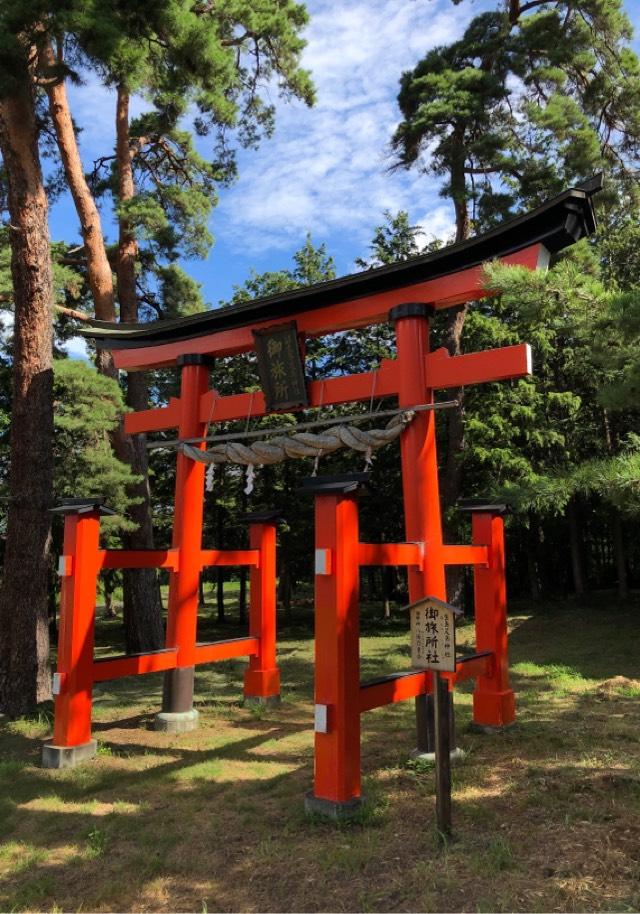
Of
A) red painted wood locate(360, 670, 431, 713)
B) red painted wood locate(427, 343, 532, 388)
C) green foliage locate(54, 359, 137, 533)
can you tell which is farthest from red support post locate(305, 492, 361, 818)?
green foliage locate(54, 359, 137, 533)

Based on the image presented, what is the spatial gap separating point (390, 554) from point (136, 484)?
23.4ft

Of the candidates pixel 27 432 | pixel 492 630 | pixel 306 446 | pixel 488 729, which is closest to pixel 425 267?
pixel 306 446

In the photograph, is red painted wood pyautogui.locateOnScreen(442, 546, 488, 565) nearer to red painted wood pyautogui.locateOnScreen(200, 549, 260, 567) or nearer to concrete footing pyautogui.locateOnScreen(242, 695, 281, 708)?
red painted wood pyautogui.locateOnScreen(200, 549, 260, 567)

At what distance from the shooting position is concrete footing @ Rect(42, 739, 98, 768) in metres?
6.13

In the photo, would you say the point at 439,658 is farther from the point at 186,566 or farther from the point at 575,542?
the point at 575,542

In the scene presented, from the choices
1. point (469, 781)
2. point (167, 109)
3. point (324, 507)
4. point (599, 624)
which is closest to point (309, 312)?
point (324, 507)

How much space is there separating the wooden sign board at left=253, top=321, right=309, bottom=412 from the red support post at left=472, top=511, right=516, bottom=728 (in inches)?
93.9

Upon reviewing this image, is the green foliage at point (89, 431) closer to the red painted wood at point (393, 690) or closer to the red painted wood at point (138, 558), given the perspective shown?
the red painted wood at point (138, 558)

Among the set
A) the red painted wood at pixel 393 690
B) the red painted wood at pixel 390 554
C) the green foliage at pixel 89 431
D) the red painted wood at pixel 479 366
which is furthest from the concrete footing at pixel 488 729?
the green foliage at pixel 89 431

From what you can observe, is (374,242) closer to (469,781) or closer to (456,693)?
(456,693)

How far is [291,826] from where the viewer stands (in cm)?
449

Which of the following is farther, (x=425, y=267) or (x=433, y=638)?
(x=425, y=267)

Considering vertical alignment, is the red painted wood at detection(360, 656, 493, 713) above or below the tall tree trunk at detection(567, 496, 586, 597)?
below

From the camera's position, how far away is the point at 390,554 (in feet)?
17.9
